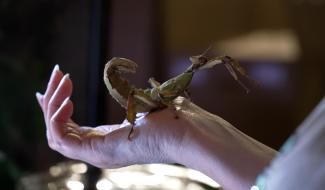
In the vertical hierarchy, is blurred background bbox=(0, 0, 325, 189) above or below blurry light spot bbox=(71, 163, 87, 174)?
above

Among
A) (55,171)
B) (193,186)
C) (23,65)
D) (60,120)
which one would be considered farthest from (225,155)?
(23,65)

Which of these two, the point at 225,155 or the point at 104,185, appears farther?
the point at 104,185

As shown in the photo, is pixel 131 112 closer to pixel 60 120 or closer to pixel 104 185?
pixel 60 120

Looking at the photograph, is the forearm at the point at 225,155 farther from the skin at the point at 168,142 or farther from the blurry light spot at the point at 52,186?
the blurry light spot at the point at 52,186

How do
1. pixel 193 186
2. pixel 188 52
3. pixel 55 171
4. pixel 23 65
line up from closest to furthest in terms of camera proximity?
pixel 193 186, pixel 55 171, pixel 23 65, pixel 188 52

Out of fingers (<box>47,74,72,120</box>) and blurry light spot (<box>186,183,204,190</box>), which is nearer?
fingers (<box>47,74,72,120</box>)

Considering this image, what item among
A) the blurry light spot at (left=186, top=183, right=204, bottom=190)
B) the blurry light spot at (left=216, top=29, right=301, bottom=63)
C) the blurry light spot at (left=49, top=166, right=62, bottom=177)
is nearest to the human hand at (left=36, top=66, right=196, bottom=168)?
the blurry light spot at (left=186, top=183, right=204, bottom=190)

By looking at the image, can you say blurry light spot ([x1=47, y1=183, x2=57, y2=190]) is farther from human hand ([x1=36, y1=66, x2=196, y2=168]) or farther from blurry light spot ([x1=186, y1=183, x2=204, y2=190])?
human hand ([x1=36, y1=66, x2=196, y2=168])

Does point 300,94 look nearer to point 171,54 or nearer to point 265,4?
point 265,4
